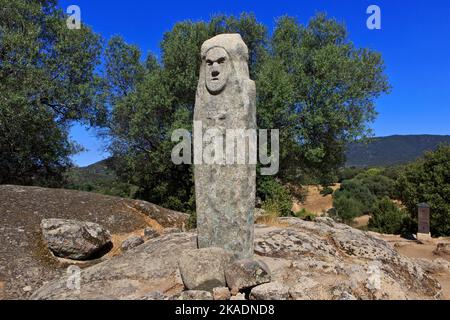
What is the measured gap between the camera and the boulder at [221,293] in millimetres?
6344

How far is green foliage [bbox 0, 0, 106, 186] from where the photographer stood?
55.5 feet

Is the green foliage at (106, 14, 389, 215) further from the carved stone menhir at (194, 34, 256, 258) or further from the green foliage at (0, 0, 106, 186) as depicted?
the carved stone menhir at (194, 34, 256, 258)

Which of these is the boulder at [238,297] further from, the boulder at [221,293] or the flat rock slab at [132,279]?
the flat rock slab at [132,279]

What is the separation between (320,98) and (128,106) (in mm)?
9897

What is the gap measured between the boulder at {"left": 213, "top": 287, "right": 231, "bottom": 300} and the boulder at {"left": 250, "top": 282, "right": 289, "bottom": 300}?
39cm

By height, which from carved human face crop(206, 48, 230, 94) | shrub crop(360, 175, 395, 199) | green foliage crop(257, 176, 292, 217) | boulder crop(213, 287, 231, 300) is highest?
carved human face crop(206, 48, 230, 94)

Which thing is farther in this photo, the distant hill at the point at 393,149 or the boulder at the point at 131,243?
the distant hill at the point at 393,149

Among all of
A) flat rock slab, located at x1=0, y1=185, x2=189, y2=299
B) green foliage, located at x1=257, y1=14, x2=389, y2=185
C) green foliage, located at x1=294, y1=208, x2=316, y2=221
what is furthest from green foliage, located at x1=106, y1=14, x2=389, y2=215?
flat rock slab, located at x1=0, y1=185, x2=189, y2=299

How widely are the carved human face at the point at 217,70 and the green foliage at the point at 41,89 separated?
36.6ft

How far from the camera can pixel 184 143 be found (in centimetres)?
1873

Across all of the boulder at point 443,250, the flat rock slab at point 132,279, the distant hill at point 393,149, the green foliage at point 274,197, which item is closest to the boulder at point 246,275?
the flat rock slab at point 132,279

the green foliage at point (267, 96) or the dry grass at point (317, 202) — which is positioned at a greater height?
the green foliage at point (267, 96)

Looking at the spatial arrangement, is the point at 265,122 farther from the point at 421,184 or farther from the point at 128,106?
the point at 421,184

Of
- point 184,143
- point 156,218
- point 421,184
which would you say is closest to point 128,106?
point 184,143
